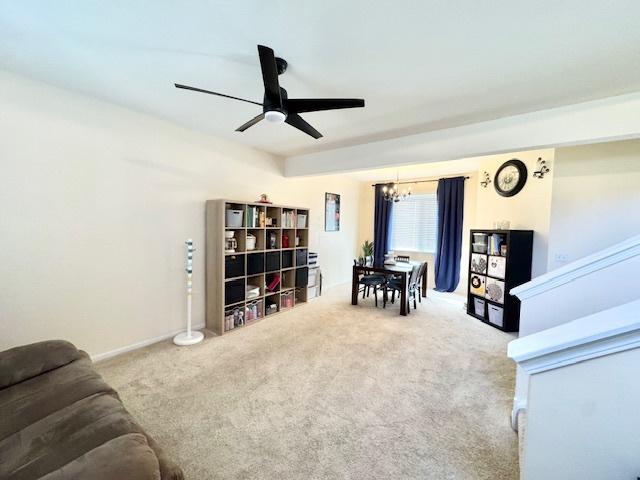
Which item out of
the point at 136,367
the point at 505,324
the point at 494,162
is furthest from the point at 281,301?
the point at 494,162

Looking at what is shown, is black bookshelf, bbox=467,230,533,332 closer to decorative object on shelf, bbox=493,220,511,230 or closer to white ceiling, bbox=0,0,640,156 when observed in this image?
decorative object on shelf, bbox=493,220,511,230

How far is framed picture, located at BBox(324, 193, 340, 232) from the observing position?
5.60 metres

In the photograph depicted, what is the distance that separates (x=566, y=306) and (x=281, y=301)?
3.35 m

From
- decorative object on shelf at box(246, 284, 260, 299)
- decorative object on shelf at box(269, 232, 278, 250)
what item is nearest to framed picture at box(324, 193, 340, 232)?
decorative object on shelf at box(269, 232, 278, 250)

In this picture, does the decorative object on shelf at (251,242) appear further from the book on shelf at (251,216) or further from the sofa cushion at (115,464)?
the sofa cushion at (115,464)

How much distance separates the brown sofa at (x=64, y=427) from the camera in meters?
0.93

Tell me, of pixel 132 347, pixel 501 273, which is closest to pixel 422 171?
pixel 501 273

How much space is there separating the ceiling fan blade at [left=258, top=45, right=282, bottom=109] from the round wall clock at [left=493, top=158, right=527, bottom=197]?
3758 millimetres

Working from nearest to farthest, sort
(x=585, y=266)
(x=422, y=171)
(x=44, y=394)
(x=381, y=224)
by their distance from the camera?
(x=44, y=394) → (x=585, y=266) → (x=422, y=171) → (x=381, y=224)

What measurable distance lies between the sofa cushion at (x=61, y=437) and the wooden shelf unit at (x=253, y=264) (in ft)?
6.67

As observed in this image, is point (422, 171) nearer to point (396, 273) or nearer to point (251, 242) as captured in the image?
point (396, 273)

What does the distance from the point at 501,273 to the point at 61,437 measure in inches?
174

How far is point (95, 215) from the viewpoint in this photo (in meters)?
2.55

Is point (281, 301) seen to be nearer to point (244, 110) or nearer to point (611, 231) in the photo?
point (244, 110)
